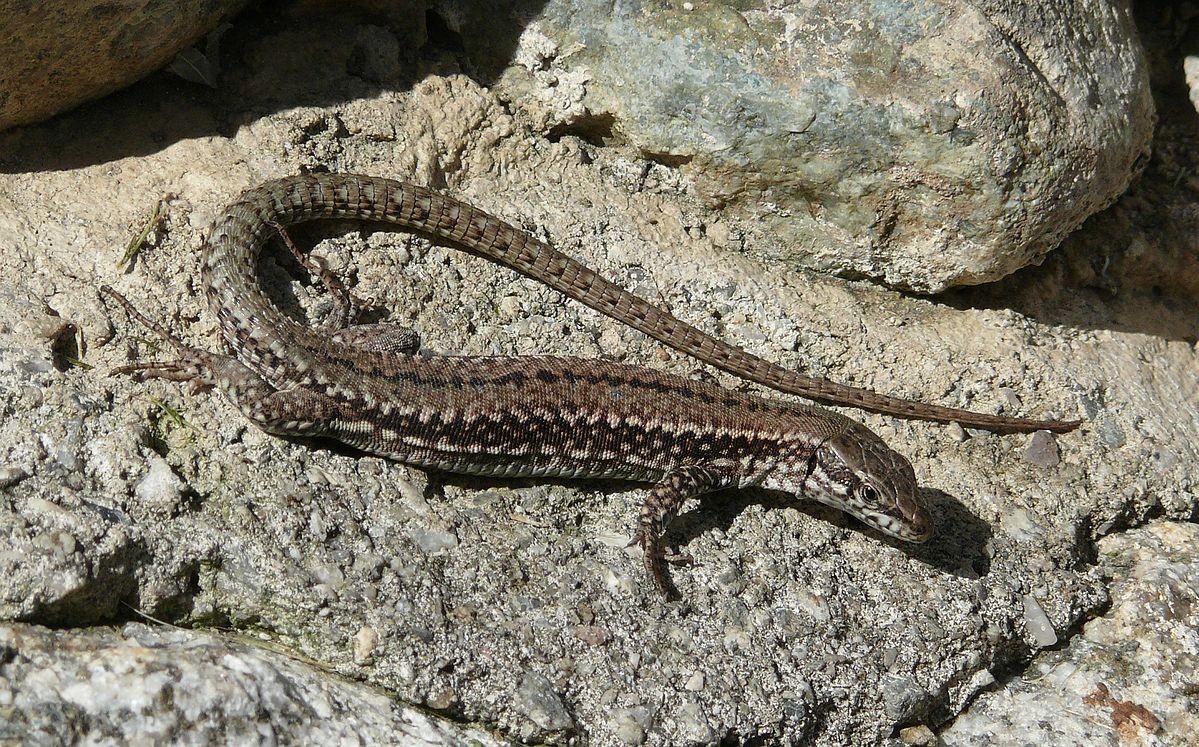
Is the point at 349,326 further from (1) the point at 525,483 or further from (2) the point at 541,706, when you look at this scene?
(2) the point at 541,706

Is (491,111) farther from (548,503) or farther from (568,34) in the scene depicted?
(548,503)

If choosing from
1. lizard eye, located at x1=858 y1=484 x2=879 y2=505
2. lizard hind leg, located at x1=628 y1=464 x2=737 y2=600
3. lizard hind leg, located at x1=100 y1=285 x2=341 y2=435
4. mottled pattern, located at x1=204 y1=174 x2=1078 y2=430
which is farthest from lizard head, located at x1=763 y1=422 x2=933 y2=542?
lizard hind leg, located at x1=100 y1=285 x2=341 y2=435

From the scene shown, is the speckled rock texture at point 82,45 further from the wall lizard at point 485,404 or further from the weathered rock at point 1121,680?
the weathered rock at point 1121,680

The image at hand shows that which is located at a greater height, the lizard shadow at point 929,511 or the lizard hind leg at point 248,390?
the lizard shadow at point 929,511

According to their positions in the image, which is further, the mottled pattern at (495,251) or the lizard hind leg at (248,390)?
the mottled pattern at (495,251)

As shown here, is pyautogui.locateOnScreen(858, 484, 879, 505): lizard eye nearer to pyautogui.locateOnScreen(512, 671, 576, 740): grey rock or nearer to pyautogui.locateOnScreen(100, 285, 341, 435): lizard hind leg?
pyautogui.locateOnScreen(512, 671, 576, 740): grey rock

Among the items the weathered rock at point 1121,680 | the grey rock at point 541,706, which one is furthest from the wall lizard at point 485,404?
the weathered rock at point 1121,680

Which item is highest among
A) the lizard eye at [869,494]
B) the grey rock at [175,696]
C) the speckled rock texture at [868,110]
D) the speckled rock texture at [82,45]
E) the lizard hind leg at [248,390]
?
the speckled rock texture at [868,110]

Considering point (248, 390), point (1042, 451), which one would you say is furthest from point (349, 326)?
point (1042, 451)
